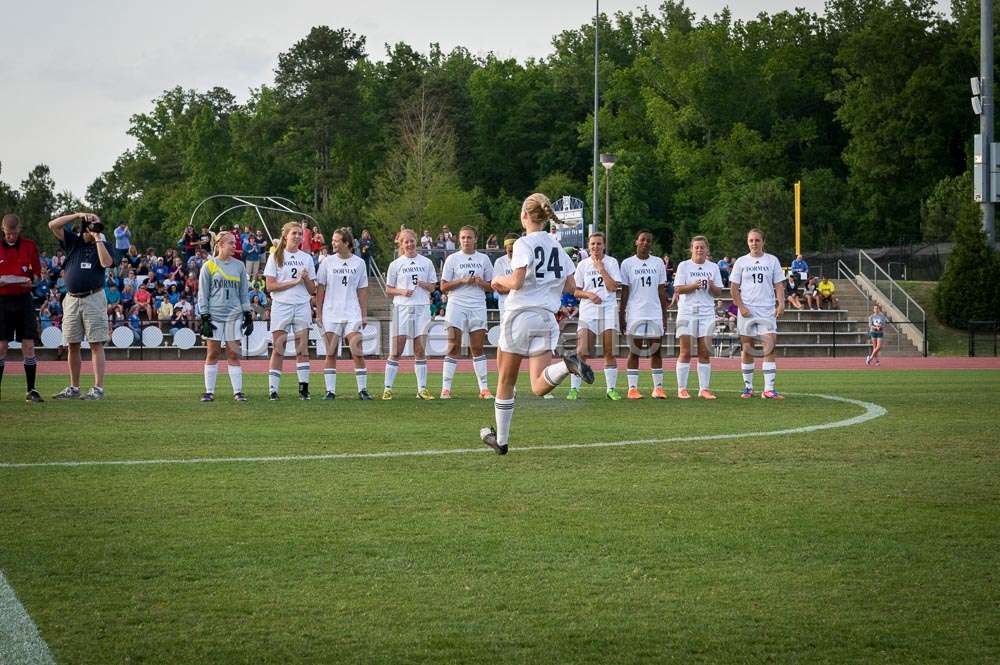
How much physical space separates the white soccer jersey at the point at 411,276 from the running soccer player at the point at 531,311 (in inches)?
293

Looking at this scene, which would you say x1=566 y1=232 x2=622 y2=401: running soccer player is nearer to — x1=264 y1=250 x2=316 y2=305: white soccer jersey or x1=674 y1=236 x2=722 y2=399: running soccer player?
x1=674 y1=236 x2=722 y2=399: running soccer player

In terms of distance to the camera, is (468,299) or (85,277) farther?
(468,299)

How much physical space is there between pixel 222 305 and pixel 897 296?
32.4m

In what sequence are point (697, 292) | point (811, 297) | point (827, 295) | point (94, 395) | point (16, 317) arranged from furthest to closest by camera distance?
point (811, 297) → point (827, 295) → point (697, 292) → point (94, 395) → point (16, 317)

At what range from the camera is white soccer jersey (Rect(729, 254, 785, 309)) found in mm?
17406

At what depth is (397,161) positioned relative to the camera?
247ft

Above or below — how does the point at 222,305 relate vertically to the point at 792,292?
below

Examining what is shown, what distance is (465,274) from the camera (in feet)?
57.5

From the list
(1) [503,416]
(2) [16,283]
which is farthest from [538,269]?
(2) [16,283]

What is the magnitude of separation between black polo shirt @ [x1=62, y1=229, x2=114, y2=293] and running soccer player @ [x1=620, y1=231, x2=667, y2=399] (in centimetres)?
746

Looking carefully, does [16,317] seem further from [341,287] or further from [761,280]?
[761,280]

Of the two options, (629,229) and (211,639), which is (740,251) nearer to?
(629,229)

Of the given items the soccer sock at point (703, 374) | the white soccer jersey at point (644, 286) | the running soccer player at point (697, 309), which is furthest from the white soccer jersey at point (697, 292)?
the soccer sock at point (703, 374)

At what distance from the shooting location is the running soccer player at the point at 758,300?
17.3 meters
